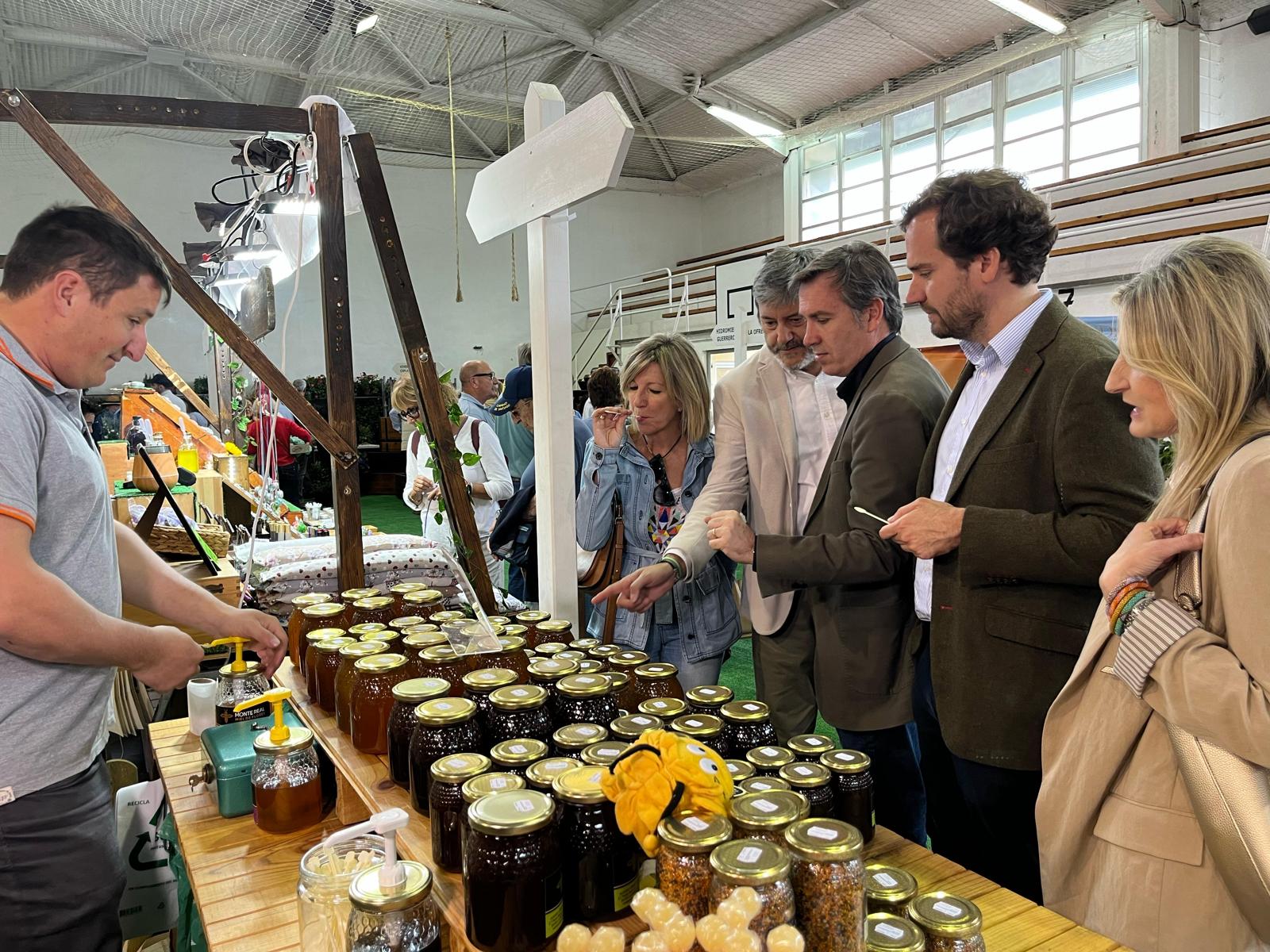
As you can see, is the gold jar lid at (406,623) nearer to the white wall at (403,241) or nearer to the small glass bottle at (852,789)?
the small glass bottle at (852,789)

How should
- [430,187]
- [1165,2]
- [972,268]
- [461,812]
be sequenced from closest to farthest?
[461,812], [972,268], [1165,2], [430,187]

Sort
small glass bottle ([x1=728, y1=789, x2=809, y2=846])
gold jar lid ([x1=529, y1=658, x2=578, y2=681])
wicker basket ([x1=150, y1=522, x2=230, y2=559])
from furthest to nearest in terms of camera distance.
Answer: wicker basket ([x1=150, y1=522, x2=230, y2=559])
gold jar lid ([x1=529, y1=658, x2=578, y2=681])
small glass bottle ([x1=728, y1=789, x2=809, y2=846])

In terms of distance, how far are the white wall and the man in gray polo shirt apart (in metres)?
9.50

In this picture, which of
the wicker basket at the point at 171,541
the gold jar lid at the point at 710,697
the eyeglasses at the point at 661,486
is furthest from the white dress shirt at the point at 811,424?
the wicker basket at the point at 171,541

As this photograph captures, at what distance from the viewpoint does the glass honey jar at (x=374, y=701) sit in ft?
4.56

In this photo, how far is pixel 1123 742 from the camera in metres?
1.20

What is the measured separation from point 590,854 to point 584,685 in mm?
361

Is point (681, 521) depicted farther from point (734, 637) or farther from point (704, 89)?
point (704, 89)

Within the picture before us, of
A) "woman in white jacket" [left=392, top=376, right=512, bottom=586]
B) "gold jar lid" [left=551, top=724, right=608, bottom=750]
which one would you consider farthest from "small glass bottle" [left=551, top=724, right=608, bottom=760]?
"woman in white jacket" [left=392, top=376, right=512, bottom=586]

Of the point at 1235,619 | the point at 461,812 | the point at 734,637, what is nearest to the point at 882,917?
the point at 461,812

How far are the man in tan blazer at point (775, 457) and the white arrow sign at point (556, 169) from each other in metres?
0.58

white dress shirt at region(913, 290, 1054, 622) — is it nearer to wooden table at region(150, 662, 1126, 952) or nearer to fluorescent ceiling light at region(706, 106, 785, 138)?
wooden table at region(150, 662, 1126, 952)

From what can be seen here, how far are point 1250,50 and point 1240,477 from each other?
38.1 ft

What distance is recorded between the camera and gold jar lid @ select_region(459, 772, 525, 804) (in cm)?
94
